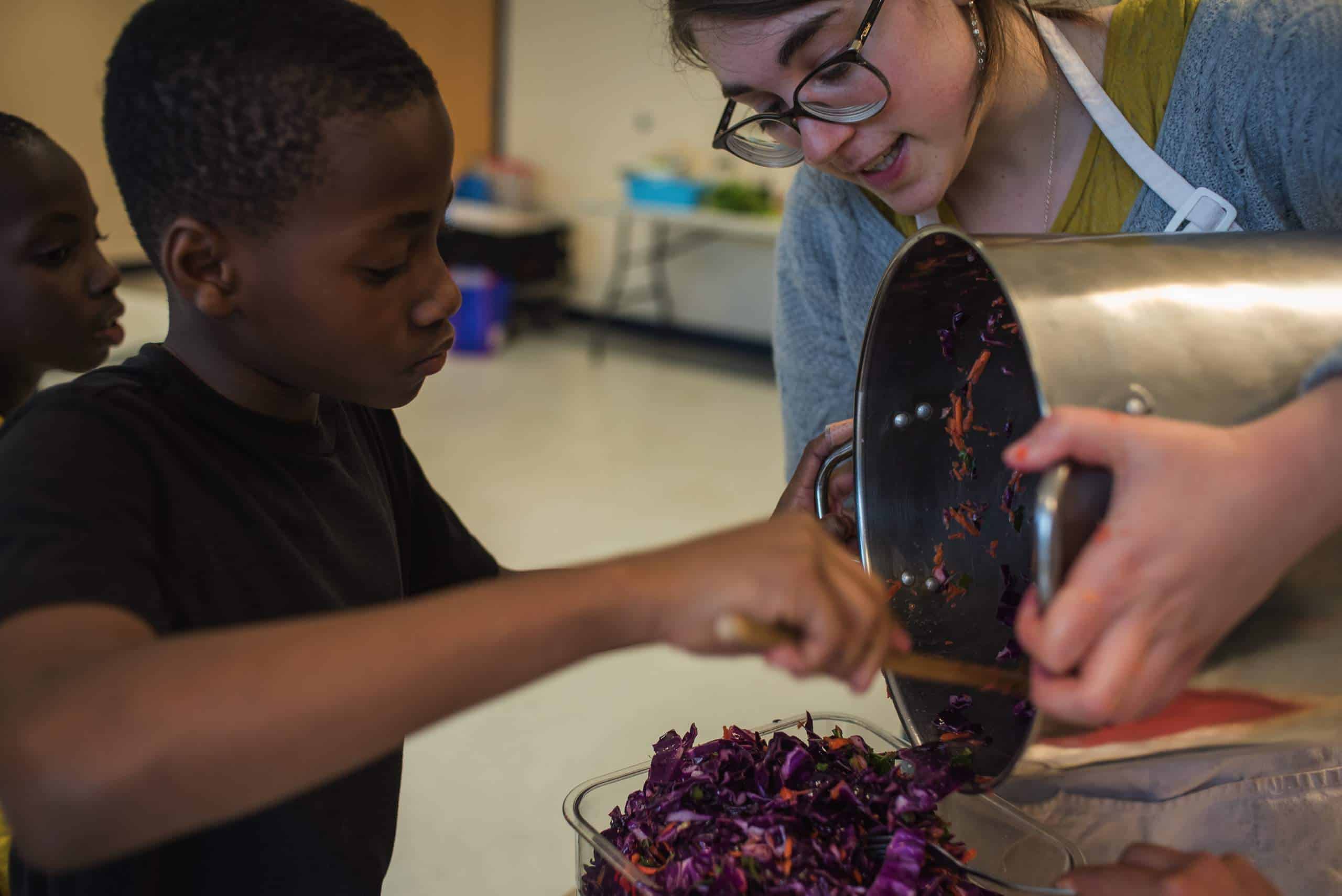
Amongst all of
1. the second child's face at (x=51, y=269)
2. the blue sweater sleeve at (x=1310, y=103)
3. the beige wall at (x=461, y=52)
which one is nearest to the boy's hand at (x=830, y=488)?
the blue sweater sleeve at (x=1310, y=103)

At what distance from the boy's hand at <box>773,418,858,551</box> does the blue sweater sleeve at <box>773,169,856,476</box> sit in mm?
259

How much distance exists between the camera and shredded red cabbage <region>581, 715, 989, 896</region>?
0.75 meters

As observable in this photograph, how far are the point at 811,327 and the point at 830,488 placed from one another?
→ 336 millimetres

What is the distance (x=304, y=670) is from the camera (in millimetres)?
542

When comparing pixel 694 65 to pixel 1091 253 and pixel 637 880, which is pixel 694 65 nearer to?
pixel 1091 253

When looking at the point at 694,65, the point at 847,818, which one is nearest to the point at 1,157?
the point at 694,65

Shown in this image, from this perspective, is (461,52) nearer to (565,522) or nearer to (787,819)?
(565,522)

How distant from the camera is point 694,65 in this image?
1.15 metres

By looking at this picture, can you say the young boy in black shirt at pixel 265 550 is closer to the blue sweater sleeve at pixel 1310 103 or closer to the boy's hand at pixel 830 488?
the boy's hand at pixel 830 488

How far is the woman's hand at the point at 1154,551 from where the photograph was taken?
59 centimetres

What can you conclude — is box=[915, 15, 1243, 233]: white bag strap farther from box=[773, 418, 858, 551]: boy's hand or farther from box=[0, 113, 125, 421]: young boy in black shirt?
box=[0, 113, 125, 421]: young boy in black shirt

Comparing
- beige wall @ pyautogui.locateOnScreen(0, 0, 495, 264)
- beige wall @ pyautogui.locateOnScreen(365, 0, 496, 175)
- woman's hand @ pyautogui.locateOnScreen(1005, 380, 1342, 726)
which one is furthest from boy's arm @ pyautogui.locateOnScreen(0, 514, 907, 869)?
beige wall @ pyautogui.locateOnScreen(365, 0, 496, 175)

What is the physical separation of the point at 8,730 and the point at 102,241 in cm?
82

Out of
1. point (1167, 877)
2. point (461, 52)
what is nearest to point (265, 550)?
point (1167, 877)
